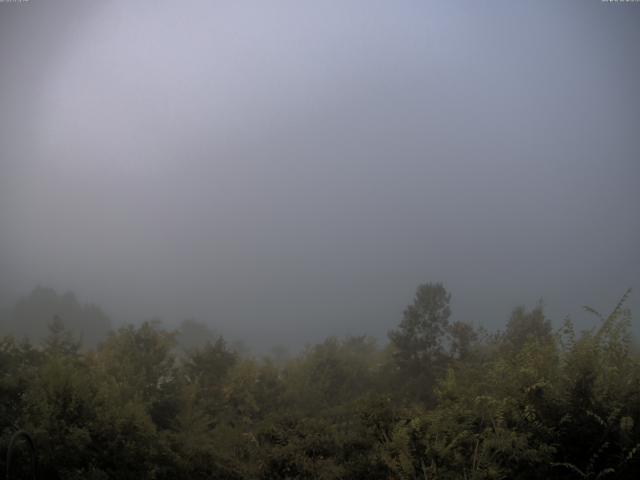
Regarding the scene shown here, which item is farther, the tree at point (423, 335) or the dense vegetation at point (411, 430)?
the tree at point (423, 335)

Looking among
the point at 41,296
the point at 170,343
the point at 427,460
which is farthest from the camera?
the point at 41,296

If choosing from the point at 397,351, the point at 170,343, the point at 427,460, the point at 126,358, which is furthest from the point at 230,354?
the point at 427,460

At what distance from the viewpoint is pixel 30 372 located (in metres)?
14.3

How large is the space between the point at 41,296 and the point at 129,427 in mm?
92316

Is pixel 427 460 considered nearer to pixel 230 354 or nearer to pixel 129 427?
pixel 129 427

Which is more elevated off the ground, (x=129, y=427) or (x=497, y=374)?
(x=497, y=374)

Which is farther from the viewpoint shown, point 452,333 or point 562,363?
point 452,333

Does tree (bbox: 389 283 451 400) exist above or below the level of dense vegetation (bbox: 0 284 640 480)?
above

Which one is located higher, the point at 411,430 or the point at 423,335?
the point at 423,335

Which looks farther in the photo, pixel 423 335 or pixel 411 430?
pixel 423 335

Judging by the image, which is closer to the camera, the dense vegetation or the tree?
the dense vegetation

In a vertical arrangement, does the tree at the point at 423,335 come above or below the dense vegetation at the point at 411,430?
above

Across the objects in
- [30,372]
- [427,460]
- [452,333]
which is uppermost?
[452,333]

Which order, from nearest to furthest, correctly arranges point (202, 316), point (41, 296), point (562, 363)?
point (562, 363) → point (41, 296) → point (202, 316)
